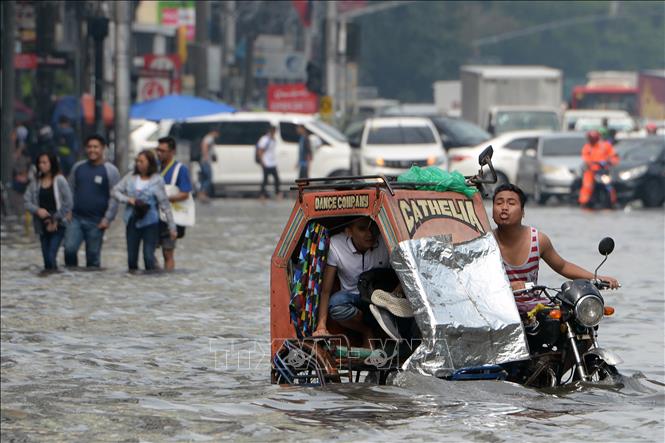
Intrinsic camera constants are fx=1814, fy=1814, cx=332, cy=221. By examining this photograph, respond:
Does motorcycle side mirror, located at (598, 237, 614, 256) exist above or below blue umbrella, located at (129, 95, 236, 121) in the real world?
above

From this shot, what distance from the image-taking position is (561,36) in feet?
351

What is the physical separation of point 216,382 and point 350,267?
5.07ft

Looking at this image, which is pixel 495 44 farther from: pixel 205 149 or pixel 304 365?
pixel 304 365

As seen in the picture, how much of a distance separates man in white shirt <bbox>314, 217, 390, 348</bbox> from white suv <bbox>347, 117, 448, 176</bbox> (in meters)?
25.4

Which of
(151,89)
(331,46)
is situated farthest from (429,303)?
(331,46)

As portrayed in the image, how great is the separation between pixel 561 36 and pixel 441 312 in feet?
323

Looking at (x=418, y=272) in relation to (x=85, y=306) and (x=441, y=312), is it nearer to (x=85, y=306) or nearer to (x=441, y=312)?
(x=441, y=312)

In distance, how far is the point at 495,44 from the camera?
358 feet

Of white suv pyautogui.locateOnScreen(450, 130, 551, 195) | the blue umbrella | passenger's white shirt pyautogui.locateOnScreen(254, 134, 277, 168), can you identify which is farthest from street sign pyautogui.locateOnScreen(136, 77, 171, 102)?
white suv pyautogui.locateOnScreen(450, 130, 551, 195)

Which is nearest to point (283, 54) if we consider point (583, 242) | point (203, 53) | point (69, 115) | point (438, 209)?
point (203, 53)

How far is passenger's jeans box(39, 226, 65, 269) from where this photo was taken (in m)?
19.5

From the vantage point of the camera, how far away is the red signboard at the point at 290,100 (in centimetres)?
4988

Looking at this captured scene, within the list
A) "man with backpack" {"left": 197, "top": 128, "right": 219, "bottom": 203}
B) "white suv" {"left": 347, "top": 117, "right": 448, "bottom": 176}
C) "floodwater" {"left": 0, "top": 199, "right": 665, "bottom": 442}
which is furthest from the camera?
"white suv" {"left": 347, "top": 117, "right": 448, "bottom": 176}

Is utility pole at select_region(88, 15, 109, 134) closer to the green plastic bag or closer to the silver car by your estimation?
the silver car
